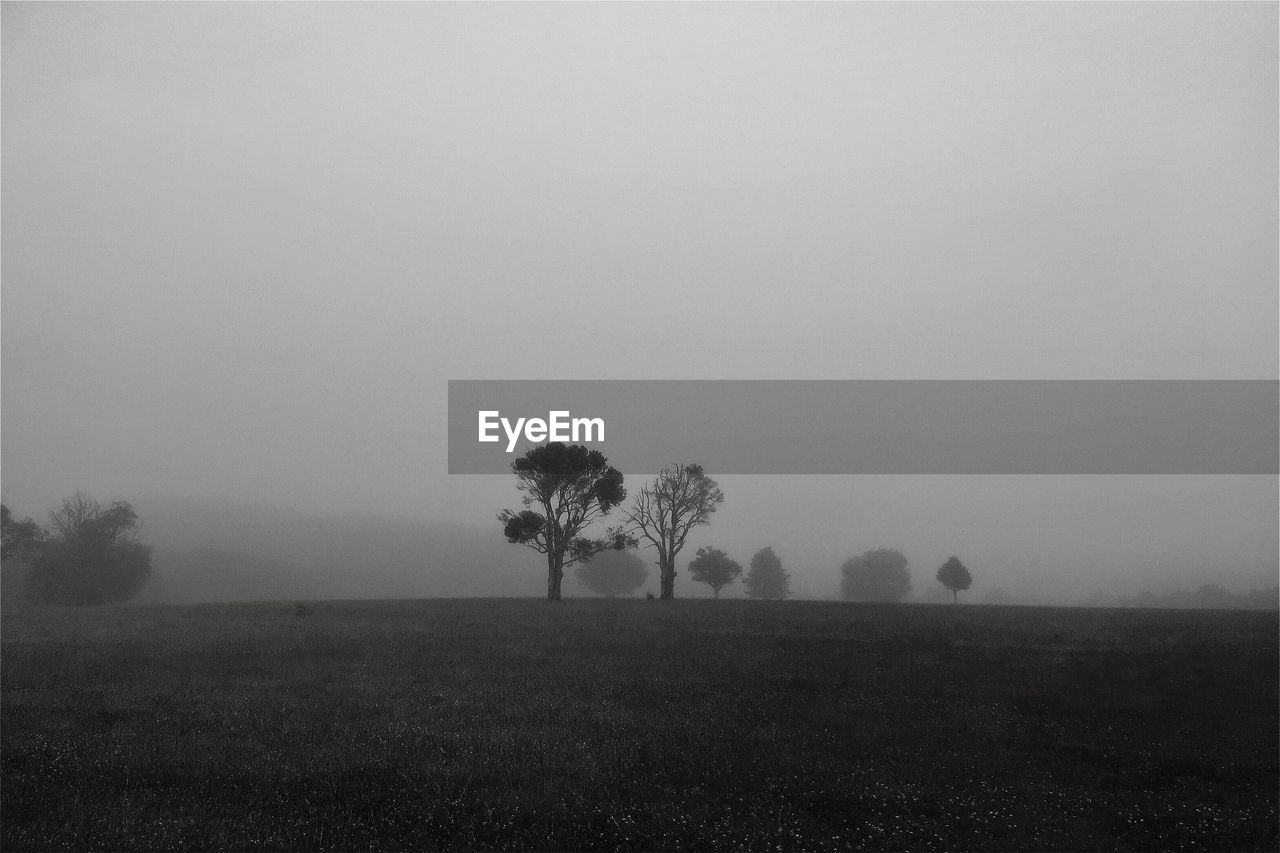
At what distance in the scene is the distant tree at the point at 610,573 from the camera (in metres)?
104

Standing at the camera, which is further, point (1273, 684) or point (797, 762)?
point (1273, 684)

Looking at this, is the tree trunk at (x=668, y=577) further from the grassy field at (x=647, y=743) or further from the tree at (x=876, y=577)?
the tree at (x=876, y=577)

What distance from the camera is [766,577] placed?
349 feet

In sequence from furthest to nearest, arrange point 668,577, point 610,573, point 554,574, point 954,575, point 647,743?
point 610,573, point 954,575, point 668,577, point 554,574, point 647,743

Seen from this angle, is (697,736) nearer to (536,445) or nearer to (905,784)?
(905,784)

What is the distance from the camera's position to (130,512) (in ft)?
254

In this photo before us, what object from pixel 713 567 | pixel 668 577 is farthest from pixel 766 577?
pixel 668 577

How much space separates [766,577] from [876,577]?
2236 cm

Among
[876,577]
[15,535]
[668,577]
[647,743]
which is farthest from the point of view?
[876,577]

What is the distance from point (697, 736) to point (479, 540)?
601ft

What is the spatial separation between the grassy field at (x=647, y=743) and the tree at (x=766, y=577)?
7792 centimetres

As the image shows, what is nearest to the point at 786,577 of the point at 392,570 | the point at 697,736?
the point at 392,570

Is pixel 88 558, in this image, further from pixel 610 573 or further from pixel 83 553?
pixel 610 573

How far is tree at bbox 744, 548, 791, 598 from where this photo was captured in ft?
348
